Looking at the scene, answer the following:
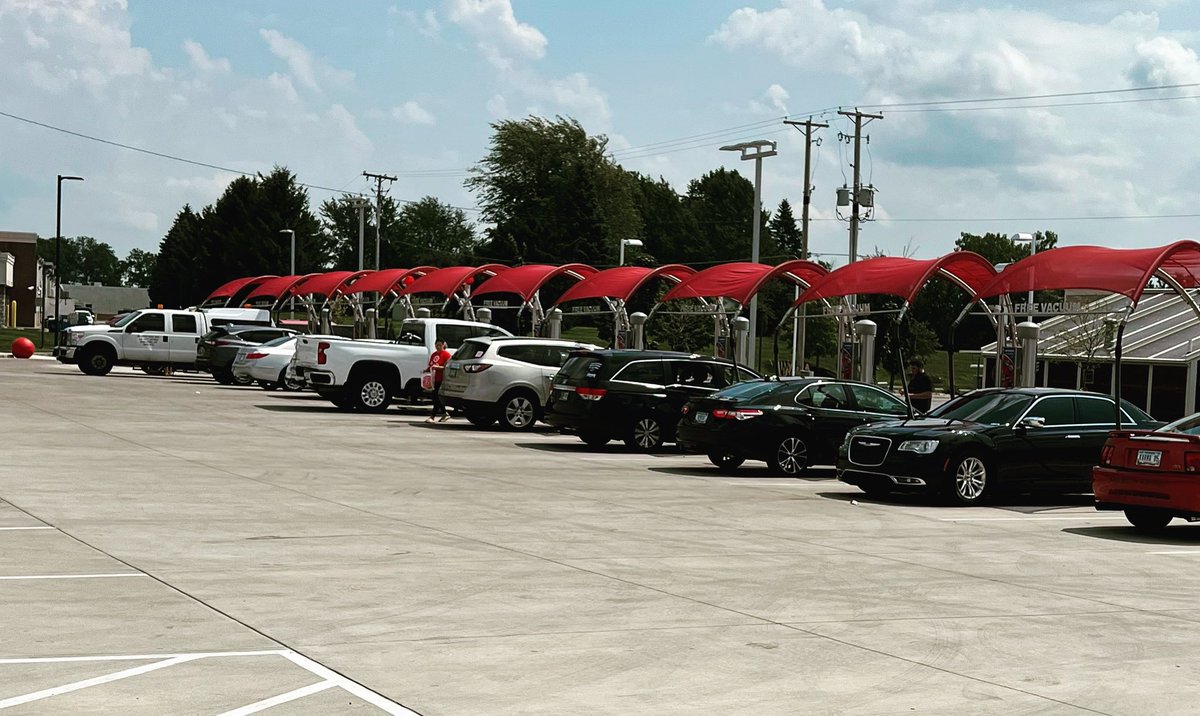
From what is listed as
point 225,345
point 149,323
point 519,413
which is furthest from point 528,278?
point 519,413

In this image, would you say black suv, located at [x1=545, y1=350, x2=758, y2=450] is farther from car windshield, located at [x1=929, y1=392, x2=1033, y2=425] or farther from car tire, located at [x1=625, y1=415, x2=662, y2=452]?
car windshield, located at [x1=929, y1=392, x2=1033, y2=425]

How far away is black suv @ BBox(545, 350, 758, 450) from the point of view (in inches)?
962

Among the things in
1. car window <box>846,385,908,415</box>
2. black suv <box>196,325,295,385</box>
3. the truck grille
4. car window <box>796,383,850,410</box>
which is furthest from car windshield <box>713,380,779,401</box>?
black suv <box>196,325,295,385</box>

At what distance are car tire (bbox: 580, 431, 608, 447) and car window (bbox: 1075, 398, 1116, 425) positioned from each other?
332 inches

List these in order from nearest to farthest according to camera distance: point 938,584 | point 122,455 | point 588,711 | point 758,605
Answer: point 588,711
point 758,605
point 938,584
point 122,455

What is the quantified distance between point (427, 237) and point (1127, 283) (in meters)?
144

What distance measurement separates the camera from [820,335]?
105 metres

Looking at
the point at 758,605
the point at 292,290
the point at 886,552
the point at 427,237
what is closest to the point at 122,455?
the point at 886,552

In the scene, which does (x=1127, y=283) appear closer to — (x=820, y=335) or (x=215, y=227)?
(x=820, y=335)

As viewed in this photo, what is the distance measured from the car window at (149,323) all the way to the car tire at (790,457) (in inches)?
1159

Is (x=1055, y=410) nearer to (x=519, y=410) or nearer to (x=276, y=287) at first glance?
(x=519, y=410)

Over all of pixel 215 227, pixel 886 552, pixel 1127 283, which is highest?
pixel 215 227

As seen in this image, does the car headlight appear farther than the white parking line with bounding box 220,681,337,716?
Yes

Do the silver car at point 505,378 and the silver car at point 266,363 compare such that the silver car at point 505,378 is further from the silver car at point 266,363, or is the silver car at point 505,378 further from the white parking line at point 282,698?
the white parking line at point 282,698
